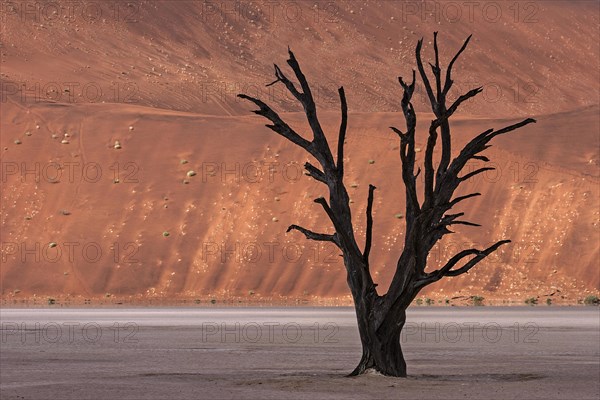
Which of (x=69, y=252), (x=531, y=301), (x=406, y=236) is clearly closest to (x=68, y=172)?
(x=69, y=252)

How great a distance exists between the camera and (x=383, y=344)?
68.1 ft

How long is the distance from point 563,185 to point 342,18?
6614 cm

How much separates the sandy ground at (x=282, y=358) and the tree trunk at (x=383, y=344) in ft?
1.48

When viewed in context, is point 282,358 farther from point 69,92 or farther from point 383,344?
point 69,92

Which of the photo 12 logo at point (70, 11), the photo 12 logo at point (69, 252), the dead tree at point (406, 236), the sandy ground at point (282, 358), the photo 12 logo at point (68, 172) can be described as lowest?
the photo 12 logo at point (69, 252)

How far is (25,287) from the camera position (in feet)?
221

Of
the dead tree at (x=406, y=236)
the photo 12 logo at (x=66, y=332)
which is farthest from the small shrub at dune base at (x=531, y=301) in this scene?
the dead tree at (x=406, y=236)

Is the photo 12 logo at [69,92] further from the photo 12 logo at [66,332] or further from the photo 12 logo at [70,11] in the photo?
the photo 12 logo at [66,332]

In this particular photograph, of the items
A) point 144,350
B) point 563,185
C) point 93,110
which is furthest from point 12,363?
point 93,110

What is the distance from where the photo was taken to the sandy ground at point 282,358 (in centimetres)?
1816

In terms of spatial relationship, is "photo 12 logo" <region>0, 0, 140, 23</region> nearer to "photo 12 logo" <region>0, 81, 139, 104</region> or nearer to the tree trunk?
"photo 12 logo" <region>0, 81, 139, 104</region>

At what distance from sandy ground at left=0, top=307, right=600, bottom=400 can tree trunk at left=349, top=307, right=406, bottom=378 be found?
1.48 ft

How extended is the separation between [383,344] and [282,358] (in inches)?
181

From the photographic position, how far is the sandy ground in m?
18.2
